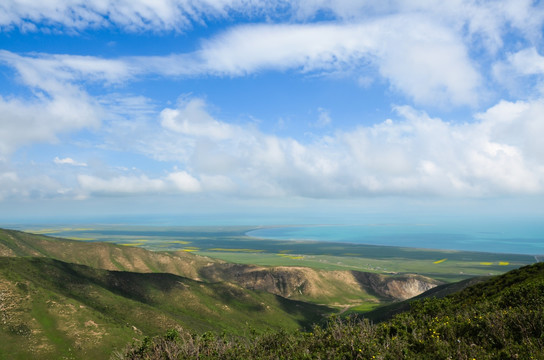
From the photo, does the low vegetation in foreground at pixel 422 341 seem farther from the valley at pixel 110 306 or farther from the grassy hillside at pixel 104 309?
the grassy hillside at pixel 104 309

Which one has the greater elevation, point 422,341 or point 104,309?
point 422,341

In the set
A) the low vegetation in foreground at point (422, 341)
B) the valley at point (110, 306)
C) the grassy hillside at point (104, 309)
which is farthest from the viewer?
the valley at point (110, 306)

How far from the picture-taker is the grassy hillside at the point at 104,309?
259ft

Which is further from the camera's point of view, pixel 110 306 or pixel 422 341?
pixel 110 306

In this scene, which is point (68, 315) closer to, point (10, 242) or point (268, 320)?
point (268, 320)

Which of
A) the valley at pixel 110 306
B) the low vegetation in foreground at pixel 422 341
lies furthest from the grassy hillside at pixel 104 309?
the low vegetation in foreground at pixel 422 341

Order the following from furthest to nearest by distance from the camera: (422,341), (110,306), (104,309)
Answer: (110,306) < (104,309) < (422,341)

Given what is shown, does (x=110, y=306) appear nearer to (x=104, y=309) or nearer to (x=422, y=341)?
(x=104, y=309)

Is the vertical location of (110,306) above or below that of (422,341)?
below

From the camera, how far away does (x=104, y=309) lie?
104 m

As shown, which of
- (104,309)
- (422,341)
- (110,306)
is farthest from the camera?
(110,306)

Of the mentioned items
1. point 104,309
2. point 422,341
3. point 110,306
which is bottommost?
point 104,309

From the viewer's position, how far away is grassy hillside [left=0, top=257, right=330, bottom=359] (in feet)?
259

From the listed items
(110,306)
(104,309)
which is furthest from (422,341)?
(110,306)
